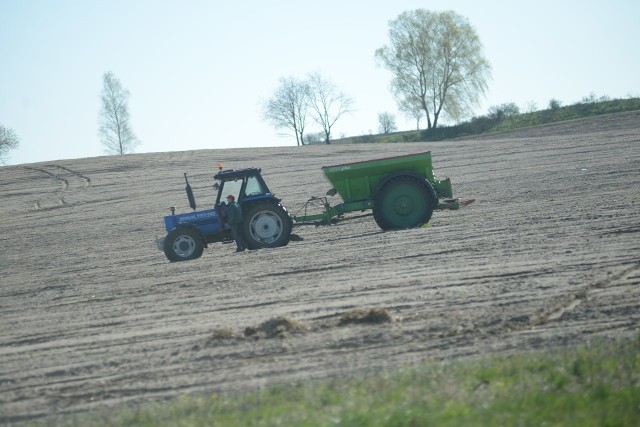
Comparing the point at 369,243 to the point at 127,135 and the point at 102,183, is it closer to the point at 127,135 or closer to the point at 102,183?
the point at 102,183

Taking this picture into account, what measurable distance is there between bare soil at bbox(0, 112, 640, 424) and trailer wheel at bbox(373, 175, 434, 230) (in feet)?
1.58

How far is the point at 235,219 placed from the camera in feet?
57.1

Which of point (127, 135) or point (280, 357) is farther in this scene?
point (127, 135)

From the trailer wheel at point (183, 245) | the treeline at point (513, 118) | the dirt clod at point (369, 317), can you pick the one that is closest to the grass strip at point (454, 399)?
the dirt clod at point (369, 317)

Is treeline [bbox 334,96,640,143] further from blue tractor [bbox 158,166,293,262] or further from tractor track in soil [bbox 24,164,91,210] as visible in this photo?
blue tractor [bbox 158,166,293,262]

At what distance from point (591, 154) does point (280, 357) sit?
101ft

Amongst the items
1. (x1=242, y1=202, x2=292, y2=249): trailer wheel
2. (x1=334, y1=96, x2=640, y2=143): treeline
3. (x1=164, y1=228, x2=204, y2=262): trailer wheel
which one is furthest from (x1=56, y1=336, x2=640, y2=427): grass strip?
(x1=334, y1=96, x2=640, y2=143): treeline

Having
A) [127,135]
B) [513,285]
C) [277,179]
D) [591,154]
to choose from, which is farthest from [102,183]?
[127,135]

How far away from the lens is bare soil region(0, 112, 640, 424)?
8.20 metres

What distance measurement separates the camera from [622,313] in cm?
906

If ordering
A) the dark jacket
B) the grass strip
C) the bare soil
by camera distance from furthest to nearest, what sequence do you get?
the dark jacket, the bare soil, the grass strip

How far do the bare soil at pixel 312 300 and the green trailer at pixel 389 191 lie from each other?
0.55 meters


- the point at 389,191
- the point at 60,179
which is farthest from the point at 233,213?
the point at 60,179

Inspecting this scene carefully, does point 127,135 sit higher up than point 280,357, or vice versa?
point 127,135
